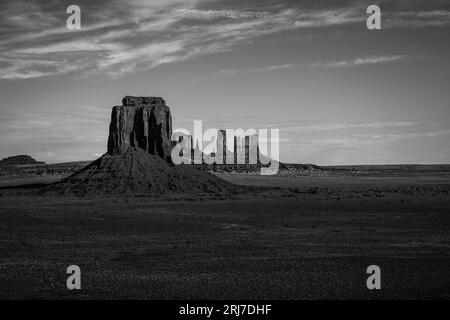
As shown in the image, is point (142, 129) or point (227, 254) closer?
point (227, 254)

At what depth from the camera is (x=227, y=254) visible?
20.6m

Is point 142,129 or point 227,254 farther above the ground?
point 142,129

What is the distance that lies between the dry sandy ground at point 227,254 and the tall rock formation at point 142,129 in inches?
1597

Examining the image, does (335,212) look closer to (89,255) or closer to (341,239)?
(341,239)

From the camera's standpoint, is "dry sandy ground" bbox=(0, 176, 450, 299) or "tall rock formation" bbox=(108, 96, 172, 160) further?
"tall rock formation" bbox=(108, 96, 172, 160)

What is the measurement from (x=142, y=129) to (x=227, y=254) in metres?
61.3

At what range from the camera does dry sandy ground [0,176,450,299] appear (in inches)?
576

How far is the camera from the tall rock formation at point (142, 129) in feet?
257

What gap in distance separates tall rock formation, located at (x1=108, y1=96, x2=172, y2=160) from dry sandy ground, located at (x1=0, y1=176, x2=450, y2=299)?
133 feet

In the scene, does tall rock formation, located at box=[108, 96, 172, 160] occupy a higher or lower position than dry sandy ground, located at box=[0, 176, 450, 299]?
higher

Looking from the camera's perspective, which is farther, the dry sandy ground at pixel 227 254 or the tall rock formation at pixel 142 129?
the tall rock formation at pixel 142 129

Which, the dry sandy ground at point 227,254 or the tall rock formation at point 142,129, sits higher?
the tall rock formation at point 142,129

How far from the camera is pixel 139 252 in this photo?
21.2 m
